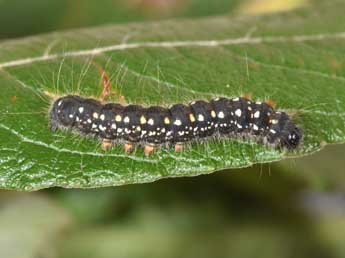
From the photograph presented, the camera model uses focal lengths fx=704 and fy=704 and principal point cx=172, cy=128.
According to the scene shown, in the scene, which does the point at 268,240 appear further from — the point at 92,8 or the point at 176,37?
the point at 92,8

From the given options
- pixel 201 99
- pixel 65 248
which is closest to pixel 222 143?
pixel 201 99

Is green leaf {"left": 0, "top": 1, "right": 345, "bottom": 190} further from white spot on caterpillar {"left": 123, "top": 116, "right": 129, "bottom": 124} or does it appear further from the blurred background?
the blurred background

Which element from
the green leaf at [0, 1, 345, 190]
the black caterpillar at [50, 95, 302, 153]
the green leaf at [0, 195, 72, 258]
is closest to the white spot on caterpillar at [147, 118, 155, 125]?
the black caterpillar at [50, 95, 302, 153]

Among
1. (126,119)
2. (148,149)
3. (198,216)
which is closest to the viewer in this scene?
(148,149)

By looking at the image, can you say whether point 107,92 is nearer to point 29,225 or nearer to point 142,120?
point 142,120

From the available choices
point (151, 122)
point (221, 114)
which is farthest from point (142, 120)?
point (221, 114)
